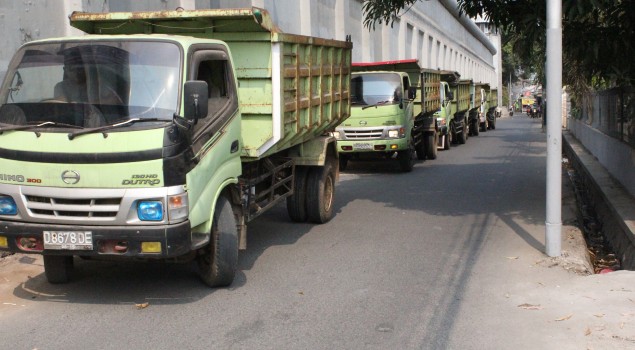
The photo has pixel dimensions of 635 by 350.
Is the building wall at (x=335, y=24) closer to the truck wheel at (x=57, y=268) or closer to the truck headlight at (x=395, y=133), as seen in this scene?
the truck headlight at (x=395, y=133)

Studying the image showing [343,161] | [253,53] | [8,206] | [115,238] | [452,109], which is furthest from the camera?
[452,109]

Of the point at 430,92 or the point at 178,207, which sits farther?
the point at 430,92

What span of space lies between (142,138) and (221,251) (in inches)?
53.5

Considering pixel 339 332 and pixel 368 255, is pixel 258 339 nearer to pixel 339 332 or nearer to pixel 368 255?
pixel 339 332

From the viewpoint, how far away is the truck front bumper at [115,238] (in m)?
5.67

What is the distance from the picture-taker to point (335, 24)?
86.6 ft

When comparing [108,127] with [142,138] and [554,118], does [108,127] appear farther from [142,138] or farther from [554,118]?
[554,118]

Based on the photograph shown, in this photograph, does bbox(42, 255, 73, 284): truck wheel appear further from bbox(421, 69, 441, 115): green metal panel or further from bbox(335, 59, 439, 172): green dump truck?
bbox(421, 69, 441, 115): green metal panel

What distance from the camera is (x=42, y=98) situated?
6227 mm

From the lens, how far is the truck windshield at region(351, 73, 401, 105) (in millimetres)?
16047

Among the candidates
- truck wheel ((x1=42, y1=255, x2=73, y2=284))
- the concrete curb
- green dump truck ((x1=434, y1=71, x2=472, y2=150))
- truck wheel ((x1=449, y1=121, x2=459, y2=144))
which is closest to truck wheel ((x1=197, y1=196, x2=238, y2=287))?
truck wheel ((x1=42, y1=255, x2=73, y2=284))

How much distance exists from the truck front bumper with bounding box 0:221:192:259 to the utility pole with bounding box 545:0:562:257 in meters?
4.11

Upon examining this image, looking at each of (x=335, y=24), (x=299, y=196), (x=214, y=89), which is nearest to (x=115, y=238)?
(x=214, y=89)

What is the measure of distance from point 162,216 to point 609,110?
12393 mm
